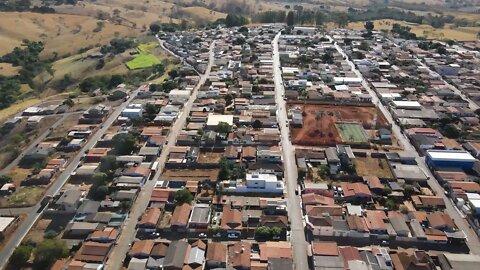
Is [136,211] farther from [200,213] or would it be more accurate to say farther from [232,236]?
[232,236]

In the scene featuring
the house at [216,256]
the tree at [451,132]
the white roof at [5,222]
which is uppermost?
the tree at [451,132]

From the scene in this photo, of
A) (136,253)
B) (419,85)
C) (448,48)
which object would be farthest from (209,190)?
(448,48)

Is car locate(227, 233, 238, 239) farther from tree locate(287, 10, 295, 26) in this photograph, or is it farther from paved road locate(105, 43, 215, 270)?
tree locate(287, 10, 295, 26)

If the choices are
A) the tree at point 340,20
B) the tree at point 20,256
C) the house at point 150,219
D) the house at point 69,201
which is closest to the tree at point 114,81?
the house at point 69,201

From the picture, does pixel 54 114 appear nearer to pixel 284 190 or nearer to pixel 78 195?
pixel 78 195

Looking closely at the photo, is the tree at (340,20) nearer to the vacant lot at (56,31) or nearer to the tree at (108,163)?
the vacant lot at (56,31)

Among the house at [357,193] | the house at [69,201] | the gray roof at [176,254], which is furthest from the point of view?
the house at [357,193]

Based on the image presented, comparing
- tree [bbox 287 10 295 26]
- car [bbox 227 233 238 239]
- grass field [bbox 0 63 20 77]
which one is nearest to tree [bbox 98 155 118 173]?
car [bbox 227 233 238 239]
